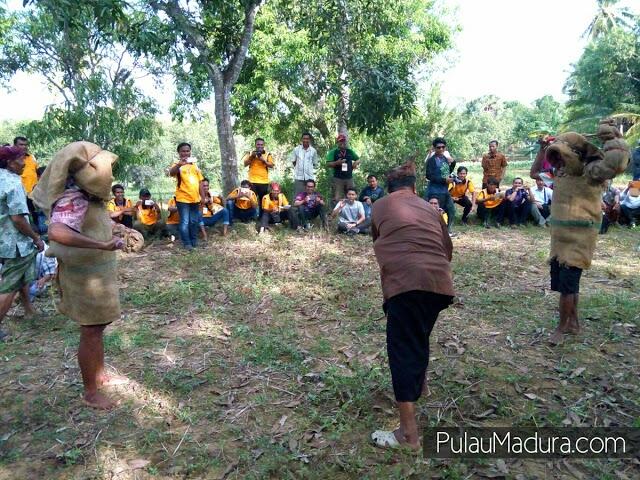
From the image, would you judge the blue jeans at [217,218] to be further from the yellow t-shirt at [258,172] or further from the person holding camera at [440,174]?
the person holding camera at [440,174]

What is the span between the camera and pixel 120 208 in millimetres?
8273

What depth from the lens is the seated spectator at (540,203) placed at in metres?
9.95

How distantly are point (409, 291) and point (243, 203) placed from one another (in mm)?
6528

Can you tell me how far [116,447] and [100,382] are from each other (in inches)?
28.3

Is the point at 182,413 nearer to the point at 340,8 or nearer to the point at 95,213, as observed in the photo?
the point at 95,213

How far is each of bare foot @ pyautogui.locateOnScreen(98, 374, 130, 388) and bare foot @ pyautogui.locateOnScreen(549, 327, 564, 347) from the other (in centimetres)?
352

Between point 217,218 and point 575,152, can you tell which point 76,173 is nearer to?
point 575,152

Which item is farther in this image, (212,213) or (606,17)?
(606,17)

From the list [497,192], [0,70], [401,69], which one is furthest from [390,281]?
[0,70]

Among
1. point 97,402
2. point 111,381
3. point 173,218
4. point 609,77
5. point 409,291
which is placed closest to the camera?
point 409,291

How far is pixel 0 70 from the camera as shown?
41.6ft

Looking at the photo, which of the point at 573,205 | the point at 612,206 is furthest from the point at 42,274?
the point at 612,206

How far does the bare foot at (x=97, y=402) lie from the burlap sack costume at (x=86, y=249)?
55 cm

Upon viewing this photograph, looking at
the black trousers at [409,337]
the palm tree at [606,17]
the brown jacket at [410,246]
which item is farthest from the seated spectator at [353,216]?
the palm tree at [606,17]
